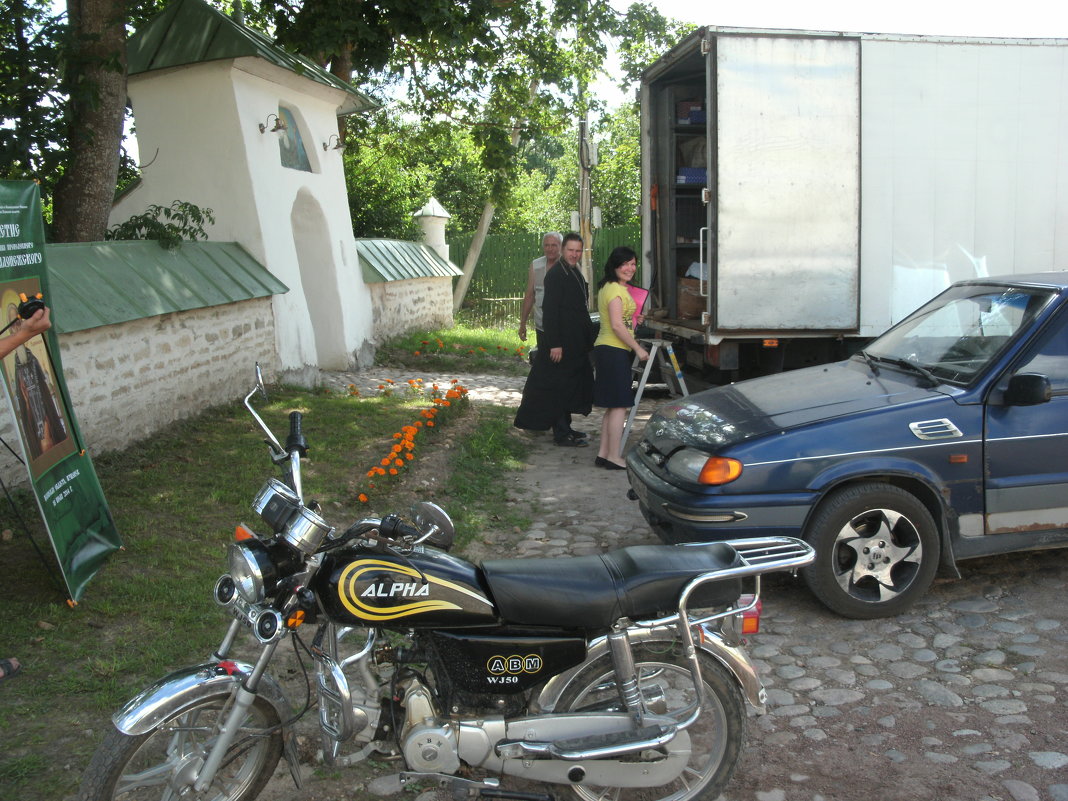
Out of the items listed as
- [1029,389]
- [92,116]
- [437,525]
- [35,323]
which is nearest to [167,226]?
[92,116]

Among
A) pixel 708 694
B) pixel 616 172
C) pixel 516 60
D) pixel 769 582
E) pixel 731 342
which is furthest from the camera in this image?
pixel 616 172

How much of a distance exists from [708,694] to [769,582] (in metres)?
2.31

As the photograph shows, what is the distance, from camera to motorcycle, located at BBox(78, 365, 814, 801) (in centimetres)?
286

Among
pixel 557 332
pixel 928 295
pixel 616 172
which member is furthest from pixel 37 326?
pixel 616 172

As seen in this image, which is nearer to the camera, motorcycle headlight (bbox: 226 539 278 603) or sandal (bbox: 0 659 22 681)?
motorcycle headlight (bbox: 226 539 278 603)

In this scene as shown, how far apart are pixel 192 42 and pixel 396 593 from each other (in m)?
8.76

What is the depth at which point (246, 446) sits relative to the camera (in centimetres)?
765

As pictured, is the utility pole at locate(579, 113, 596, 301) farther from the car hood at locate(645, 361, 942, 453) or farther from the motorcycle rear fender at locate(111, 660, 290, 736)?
the motorcycle rear fender at locate(111, 660, 290, 736)

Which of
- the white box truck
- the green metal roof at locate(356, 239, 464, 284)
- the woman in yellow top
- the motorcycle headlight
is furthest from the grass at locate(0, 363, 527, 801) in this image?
the green metal roof at locate(356, 239, 464, 284)

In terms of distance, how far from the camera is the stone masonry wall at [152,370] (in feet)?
22.5

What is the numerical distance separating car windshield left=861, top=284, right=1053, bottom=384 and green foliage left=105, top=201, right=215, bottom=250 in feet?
20.9

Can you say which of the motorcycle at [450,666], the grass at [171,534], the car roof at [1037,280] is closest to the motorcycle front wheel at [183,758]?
the motorcycle at [450,666]

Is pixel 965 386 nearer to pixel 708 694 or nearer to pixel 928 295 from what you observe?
pixel 708 694

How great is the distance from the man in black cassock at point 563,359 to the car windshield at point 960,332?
9.84ft
